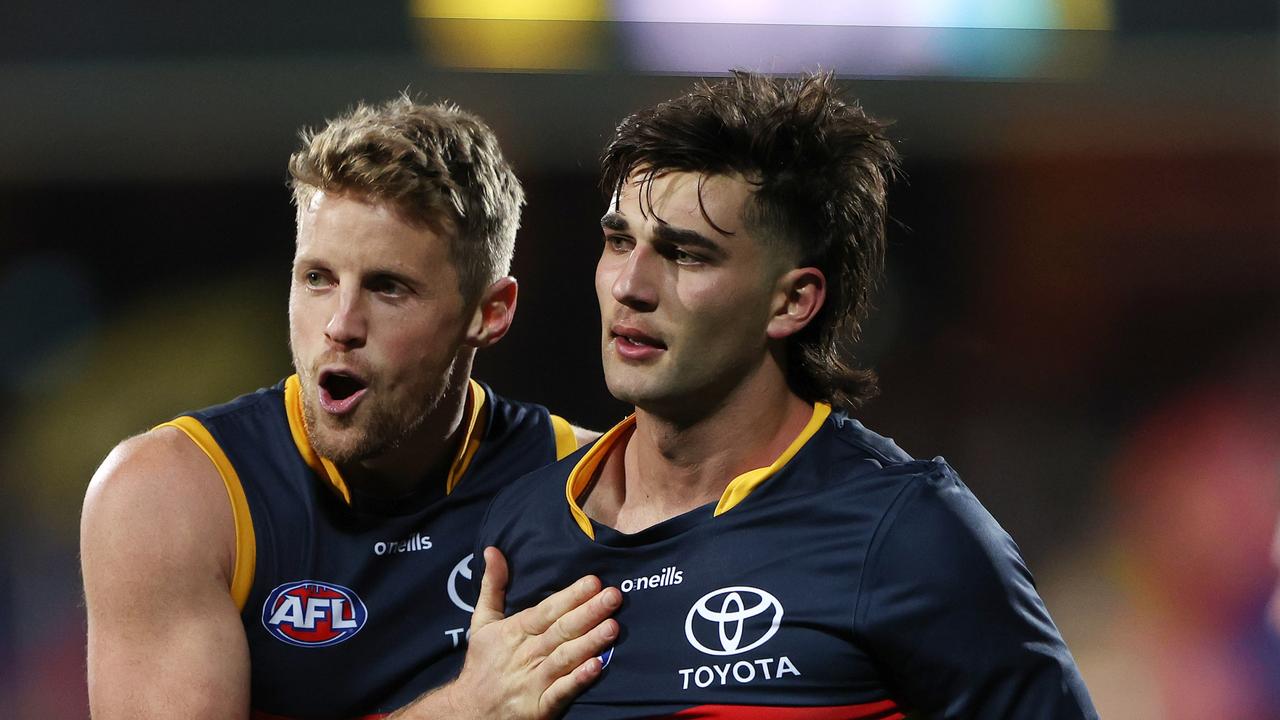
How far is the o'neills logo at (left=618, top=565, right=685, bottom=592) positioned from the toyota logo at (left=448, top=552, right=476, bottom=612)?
1.96 ft

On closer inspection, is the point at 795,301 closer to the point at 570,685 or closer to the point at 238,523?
the point at 570,685

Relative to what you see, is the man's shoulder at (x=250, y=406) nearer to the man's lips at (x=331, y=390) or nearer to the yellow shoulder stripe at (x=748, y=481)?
the man's lips at (x=331, y=390)

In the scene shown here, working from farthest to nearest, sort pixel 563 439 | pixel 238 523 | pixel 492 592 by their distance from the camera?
pixel 563 439
pixel 238 523
pixel 492 592

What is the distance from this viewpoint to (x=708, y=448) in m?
2.31

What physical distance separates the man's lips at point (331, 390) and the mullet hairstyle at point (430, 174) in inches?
11.8

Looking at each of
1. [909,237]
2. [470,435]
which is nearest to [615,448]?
[470,435]

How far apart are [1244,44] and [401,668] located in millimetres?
6051

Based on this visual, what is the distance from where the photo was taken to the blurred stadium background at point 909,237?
661cm

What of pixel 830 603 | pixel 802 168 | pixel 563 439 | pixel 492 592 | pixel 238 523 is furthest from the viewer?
A: pixel 563 439

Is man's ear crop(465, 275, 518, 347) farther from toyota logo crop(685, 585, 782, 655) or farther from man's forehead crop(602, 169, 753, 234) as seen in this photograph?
→ toyota logo crop(685, 585, 782, 655)

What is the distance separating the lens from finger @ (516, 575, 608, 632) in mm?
2244

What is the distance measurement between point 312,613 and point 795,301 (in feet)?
4.03

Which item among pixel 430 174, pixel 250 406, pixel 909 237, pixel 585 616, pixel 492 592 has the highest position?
pixel 909 237

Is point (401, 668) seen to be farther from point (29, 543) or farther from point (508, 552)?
point (29, 543)
